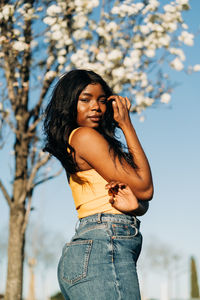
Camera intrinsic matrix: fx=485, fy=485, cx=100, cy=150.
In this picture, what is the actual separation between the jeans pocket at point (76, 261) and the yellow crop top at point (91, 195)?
0.21 m

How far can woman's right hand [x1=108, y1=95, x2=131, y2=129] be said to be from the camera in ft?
9.43

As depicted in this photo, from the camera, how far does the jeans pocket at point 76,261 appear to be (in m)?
2.54

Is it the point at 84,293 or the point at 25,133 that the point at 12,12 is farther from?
the point at 84,293

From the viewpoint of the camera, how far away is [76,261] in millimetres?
2578

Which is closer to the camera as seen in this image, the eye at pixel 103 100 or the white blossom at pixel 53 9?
the eye at pixel 103 100

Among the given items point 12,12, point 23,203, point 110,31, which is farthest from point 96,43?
point 23,203

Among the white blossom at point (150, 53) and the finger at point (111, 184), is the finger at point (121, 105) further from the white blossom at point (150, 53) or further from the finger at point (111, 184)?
the white blossom at point (150, 53)

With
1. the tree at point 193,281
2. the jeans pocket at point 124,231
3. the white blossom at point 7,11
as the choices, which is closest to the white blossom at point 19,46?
the white blossom at point 7,11

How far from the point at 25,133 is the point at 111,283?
7211 mm

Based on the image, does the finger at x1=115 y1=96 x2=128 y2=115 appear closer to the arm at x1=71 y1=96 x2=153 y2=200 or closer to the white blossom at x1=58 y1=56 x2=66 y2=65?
the arm at x1=71 y1=96 x2=153 y2=200

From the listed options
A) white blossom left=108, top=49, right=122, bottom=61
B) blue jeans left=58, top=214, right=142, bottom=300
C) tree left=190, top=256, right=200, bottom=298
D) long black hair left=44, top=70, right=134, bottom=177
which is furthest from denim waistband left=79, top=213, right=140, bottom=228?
tree left=190, top=256, right=200, bottom=298

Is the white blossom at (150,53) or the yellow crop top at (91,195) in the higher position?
the white blossom at (150,53)

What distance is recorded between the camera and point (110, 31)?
32.0 feet

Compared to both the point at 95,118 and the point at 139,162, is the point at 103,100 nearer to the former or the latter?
the point at 95,118
